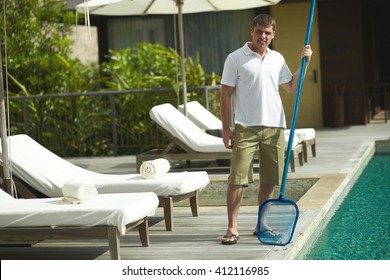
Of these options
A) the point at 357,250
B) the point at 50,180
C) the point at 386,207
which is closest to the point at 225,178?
→ the point at 386,207

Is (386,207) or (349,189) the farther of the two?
(349,189)

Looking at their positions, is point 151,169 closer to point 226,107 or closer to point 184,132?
point 226,107

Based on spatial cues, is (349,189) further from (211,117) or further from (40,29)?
(40,29)

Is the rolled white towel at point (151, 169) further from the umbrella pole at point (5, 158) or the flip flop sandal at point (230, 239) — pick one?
the flip flop sandal at point (230, 239)

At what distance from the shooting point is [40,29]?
609 inches

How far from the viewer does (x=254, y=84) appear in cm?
603

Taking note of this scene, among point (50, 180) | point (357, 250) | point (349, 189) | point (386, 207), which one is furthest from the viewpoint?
point (349, 189)

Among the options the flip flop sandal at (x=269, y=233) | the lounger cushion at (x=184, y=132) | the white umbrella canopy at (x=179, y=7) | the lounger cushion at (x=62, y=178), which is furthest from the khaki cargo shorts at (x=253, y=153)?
the white umbrella canopy at (x=179, y=7)

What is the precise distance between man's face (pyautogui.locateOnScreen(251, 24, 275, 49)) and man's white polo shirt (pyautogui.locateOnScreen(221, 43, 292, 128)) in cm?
→ 8

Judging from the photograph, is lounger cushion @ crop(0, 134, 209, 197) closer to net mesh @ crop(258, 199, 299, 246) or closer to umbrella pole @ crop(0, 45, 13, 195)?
umbrella pole @ crop(0, 45, 13, 195)

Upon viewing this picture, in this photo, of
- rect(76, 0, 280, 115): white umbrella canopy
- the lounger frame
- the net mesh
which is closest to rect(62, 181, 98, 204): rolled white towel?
the lounger frame

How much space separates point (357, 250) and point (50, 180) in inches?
103

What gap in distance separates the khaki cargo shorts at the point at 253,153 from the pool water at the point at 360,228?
667 millimetres

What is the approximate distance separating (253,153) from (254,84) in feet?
1.62
